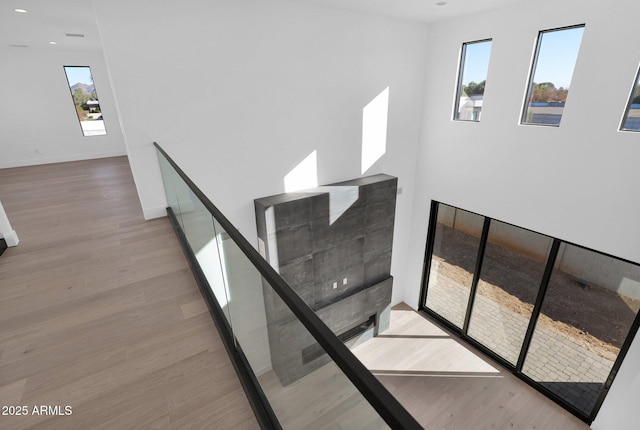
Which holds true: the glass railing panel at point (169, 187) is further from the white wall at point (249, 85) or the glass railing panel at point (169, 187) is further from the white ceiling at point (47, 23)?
the white ceiling at point (47, 23)

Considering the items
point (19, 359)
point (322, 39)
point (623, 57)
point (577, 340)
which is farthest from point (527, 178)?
point (19, 359)

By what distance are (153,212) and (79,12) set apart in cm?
334

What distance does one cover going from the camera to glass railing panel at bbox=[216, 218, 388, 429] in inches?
54.7

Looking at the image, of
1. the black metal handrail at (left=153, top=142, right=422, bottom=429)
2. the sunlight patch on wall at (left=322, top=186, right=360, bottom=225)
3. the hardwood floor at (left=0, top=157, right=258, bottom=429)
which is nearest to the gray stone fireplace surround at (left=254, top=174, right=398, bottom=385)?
the sunlight patch on wall at (left=322, top=186, right=360, bottom=225)

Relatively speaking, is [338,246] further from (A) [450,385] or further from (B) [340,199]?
(A) [450,385]

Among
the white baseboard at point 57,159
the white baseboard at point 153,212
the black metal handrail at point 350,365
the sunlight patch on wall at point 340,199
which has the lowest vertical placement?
the sunlight patch on wall at point 340,199

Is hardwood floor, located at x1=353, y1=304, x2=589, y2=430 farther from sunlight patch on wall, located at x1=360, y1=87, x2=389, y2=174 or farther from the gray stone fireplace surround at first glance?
sunlight patch on wall, located at x1=360, y1=87, x2=389, y2=174

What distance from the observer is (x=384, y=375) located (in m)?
6.66

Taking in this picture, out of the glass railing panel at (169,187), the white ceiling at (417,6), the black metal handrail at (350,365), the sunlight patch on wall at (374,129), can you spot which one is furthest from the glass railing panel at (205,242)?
the sunlight patch on wall at (374,129)

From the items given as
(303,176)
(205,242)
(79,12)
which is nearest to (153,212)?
(205,242)

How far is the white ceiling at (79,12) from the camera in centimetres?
442

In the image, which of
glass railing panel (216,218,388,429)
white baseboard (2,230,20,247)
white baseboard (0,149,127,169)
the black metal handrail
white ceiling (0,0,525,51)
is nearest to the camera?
the black metal handrail

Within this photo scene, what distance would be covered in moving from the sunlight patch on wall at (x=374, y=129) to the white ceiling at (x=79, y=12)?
4.95 feet

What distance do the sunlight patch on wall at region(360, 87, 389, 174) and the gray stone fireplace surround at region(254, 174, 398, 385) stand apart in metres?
0.48
